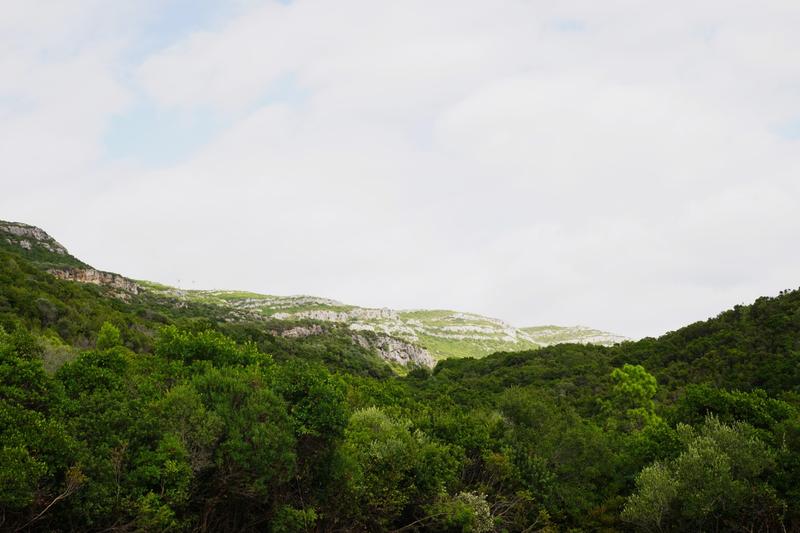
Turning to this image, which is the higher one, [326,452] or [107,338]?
[107,338]

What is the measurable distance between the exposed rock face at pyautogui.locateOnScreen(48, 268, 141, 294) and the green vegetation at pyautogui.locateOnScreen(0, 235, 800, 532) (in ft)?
287

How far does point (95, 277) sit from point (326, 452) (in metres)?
162

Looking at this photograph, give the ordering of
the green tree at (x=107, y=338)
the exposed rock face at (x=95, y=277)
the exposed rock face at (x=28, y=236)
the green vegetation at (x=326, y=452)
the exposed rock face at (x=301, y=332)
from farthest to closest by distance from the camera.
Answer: the exposed rock face at (x=301, y=332) → the exposed rock face at (x=28, y=236) → the exposed rock face at (x=95, y=277) → the green tree at (x=107, y=338) → the green vegetation at (x=326, y=452)

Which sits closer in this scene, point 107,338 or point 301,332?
point 107,338

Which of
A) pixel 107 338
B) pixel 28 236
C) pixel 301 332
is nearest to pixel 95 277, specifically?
pixel 28 236

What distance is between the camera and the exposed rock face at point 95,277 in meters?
150

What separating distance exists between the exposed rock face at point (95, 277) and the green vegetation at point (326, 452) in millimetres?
87392

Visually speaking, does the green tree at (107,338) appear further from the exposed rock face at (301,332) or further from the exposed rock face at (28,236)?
the exposed rock face at (28,236)

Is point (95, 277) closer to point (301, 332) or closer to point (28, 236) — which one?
point (28, 236)

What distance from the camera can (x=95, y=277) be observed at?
166 meters

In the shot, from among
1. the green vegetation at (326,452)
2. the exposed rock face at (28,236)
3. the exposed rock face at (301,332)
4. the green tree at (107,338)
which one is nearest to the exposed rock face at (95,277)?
the exposed rock face at (28,236)

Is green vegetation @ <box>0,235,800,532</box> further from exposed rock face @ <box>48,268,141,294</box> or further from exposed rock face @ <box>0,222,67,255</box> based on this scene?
exposed rock face @ <box>0,222,67,255</box>

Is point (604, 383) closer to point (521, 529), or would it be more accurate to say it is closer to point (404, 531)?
point (521, 529)

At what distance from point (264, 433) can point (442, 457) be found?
18.9 metres
